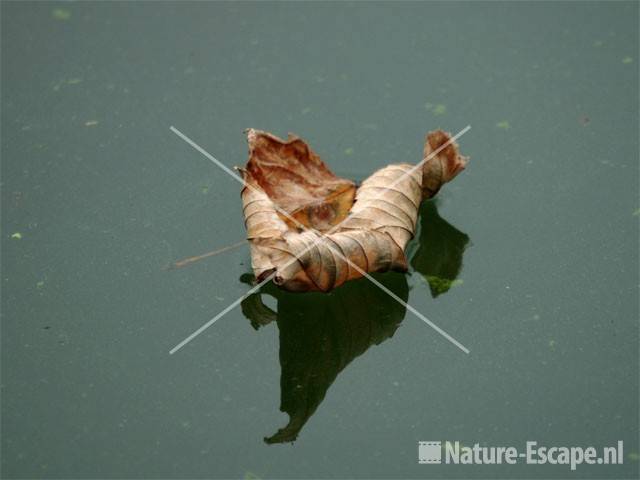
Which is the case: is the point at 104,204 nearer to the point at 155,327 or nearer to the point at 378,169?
the point at 155,327

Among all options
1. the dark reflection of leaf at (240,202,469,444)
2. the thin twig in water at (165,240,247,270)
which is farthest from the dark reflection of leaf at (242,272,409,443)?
the thin twig in water at (165,240,247,270)

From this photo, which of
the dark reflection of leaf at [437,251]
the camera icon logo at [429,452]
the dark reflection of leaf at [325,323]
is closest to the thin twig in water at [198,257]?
the dark reflection of leaf at [325,323]

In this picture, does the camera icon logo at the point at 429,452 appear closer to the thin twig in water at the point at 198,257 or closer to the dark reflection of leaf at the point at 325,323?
the dark reflection of leaf at the point at 325,323

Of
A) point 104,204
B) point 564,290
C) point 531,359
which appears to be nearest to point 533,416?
point 531,359

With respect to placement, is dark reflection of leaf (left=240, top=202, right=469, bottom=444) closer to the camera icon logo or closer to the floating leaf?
the floating leaf

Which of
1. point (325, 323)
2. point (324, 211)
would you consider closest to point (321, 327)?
point (325, 323)

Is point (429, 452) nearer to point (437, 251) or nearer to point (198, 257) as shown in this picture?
point (437, 251)
